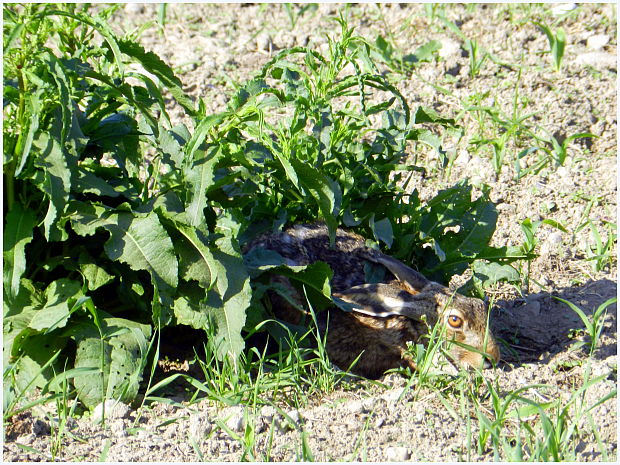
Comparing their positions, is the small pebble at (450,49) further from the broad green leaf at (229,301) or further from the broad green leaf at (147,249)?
the broad green leaf at (147,249)

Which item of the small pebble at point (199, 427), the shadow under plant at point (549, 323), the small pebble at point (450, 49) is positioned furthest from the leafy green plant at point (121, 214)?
the small pebble at point (450, 49)

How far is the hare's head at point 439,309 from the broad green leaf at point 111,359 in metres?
1.13

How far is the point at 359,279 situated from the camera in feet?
15.3

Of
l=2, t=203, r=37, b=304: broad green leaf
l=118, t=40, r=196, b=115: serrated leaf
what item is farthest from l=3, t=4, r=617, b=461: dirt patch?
l=118, t=40, r=196, b=115: serrated leaf

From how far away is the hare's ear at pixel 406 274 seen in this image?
4566 mm

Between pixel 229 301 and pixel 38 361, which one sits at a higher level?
pixel 229 301

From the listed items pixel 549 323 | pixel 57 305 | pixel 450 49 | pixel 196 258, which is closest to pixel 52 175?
pixel 57 305

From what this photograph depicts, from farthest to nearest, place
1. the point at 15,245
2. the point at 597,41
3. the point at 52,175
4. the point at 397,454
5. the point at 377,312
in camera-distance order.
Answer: the point at 597,41, the point at 377,312, the point at 15,245, the point at 52,175, the point at 397,454

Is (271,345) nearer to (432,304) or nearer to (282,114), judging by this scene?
(432,304)

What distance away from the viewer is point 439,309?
14.7ft

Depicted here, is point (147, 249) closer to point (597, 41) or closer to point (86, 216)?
point (86, 216)

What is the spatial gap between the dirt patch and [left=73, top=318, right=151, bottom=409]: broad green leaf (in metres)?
0.11

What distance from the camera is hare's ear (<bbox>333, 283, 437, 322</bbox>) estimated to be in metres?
4.39

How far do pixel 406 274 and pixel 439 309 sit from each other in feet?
0.83
